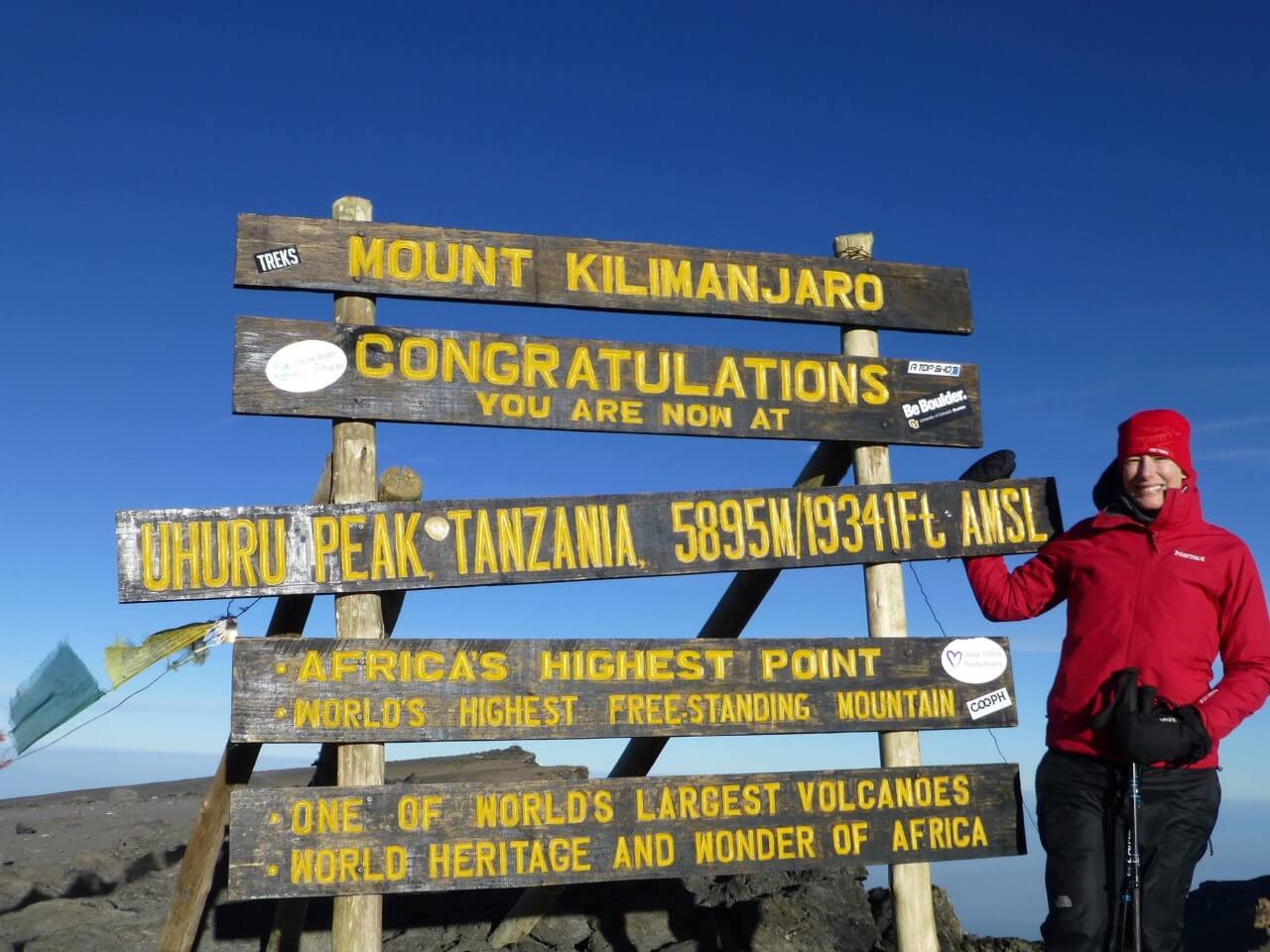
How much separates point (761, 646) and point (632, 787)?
1057mm

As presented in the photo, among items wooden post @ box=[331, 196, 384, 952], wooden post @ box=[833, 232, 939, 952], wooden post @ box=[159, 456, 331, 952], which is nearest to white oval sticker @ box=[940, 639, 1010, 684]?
wooden post @ box=[833, 232, 939, 952]

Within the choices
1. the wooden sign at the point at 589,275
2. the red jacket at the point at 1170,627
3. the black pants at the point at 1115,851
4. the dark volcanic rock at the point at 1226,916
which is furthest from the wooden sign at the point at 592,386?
the dark volcanic rock at the point at 1226,916

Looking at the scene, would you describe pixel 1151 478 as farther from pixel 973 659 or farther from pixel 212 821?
pixel 212 821

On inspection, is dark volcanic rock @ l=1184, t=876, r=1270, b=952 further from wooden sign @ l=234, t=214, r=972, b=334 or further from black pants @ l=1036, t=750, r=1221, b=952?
wooden sign @ l=234, t=214, r=972, b=334

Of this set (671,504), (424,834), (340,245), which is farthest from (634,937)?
(340,245)

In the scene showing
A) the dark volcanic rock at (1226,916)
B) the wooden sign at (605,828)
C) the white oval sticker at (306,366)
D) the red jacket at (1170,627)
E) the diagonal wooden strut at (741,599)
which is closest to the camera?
the red jacket at (1170,627)

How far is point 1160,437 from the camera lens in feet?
18.5

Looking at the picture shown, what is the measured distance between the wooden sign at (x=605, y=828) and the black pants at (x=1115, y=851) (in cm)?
126

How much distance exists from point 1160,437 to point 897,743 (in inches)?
91.0

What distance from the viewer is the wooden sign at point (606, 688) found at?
19.2ft

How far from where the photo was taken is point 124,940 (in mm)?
8492

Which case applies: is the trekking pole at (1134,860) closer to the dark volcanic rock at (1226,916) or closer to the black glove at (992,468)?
the black glove at (992,468)

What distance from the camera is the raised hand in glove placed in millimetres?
5098

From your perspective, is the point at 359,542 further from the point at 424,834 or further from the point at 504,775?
the point at 504,775
